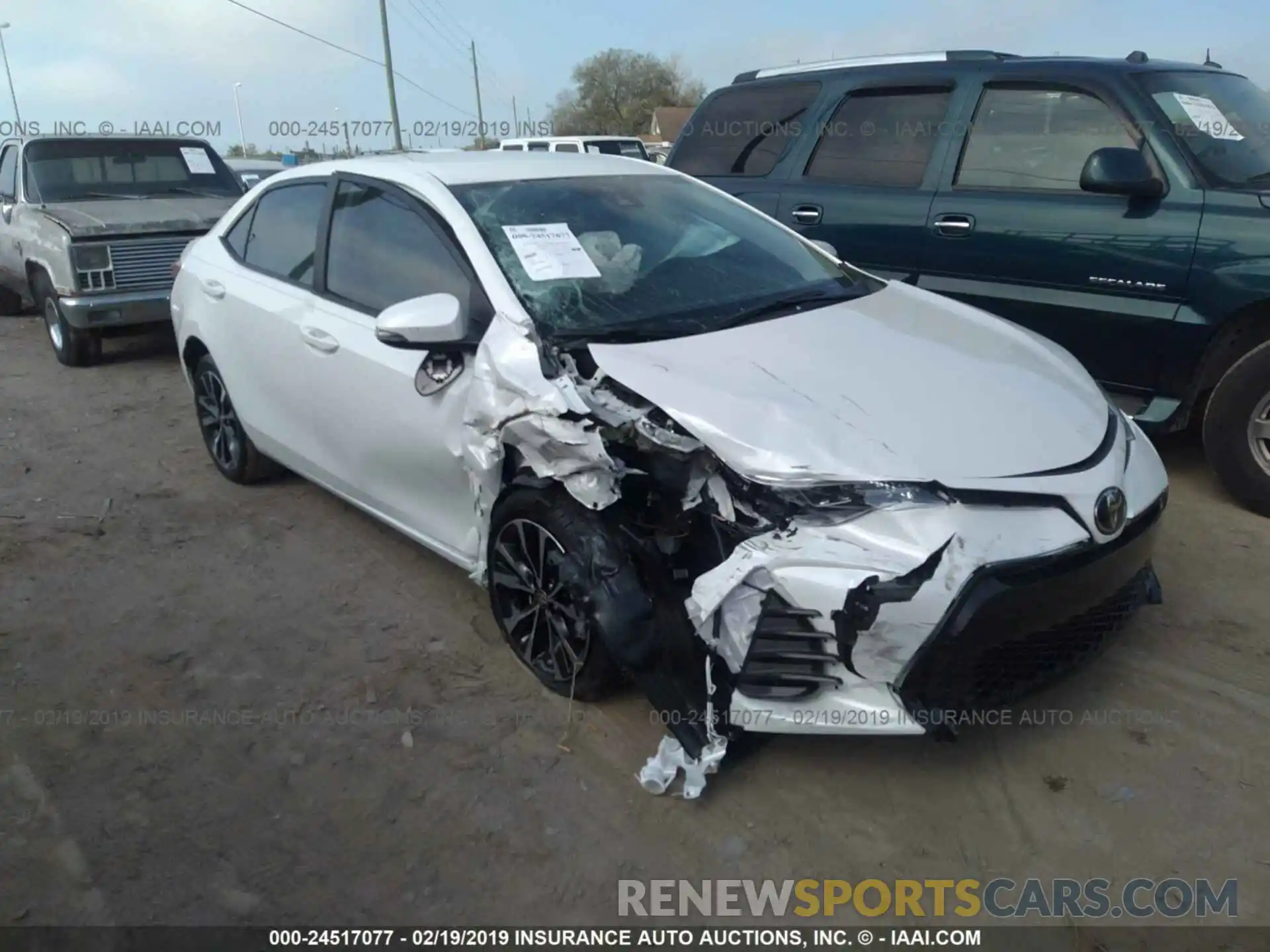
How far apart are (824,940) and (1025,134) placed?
4004mm

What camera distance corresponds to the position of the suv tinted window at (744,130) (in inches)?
230

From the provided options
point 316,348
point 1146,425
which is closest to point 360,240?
point 316,348

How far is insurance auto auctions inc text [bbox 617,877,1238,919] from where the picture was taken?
7.85ft

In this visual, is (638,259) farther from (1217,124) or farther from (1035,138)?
(1217,124)

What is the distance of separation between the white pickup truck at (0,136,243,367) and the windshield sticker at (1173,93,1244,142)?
6914 mm

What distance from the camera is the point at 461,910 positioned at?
96.7 inches

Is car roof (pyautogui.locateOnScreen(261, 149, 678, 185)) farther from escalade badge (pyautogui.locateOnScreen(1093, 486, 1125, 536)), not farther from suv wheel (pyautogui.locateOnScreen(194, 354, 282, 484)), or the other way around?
escalade badge (pyautogui.locateOnScreen(1093, 486, 1125, 536))

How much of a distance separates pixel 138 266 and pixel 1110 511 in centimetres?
743

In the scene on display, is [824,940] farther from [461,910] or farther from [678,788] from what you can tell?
[461,910]

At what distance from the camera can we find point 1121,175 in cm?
427

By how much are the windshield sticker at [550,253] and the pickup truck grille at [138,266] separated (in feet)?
17.9

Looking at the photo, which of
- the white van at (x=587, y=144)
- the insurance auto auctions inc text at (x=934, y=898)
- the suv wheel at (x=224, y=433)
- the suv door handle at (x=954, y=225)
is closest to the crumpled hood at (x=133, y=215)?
the suv wheel at (x=224, y=433)

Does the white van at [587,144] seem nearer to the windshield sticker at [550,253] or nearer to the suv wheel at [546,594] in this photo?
the windshield sticker at [550,253]

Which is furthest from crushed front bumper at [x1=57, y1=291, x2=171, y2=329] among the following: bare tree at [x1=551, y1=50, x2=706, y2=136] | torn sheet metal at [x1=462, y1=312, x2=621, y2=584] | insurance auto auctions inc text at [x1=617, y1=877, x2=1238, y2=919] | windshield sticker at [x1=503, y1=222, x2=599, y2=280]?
bare tree at [x1=551, y1=50, x2=706, y2=136]
